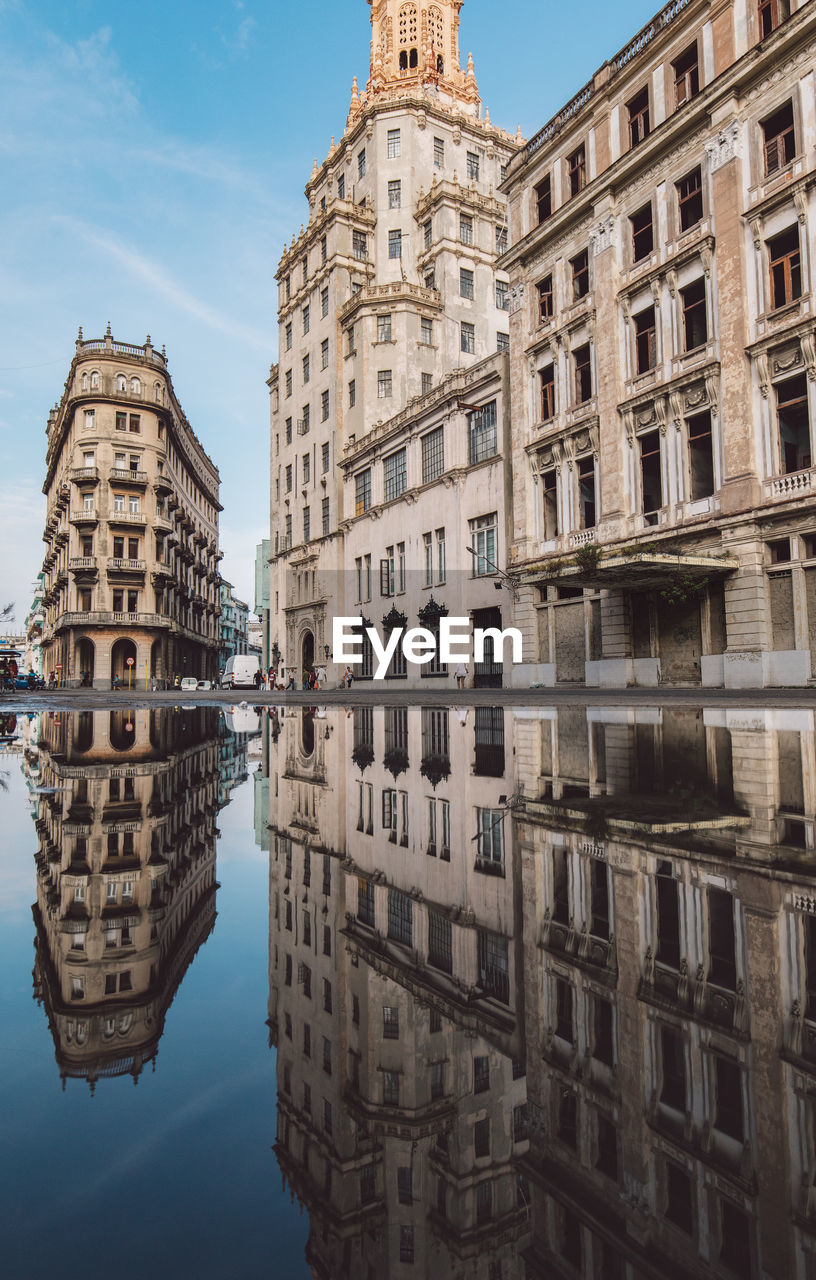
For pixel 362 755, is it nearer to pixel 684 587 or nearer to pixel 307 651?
pixel 684 587

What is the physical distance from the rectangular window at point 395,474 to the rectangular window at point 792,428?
22064 millimetres

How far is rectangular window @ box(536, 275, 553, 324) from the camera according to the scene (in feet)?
99.7

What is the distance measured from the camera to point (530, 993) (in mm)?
1906

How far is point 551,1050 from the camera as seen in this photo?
5.23 ft

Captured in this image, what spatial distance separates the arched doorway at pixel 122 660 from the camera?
5534cm

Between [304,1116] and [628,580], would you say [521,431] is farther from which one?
[304,1116]

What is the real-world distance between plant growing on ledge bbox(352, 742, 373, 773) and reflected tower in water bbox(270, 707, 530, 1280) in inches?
125

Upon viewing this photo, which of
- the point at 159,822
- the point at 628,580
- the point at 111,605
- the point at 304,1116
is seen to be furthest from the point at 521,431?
the point at 111,605

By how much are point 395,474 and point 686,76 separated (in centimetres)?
2200

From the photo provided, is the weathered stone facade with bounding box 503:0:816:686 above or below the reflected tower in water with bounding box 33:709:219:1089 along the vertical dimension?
above

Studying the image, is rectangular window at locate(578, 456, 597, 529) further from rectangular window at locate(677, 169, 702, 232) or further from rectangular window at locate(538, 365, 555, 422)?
rectangular window at locate(677, 169, 702, 232)

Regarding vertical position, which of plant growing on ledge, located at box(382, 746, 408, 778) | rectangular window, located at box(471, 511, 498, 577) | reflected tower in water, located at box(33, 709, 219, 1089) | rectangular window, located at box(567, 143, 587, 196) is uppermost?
rectangular window, located at box(567, 143, 587, 196)

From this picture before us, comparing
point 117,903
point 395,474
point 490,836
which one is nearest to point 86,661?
point 395,474

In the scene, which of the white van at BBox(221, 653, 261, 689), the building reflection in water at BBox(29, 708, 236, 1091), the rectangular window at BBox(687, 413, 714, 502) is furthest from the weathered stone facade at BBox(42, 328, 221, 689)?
the building reflection in water at BBox(29, 708, 236, 1091)
